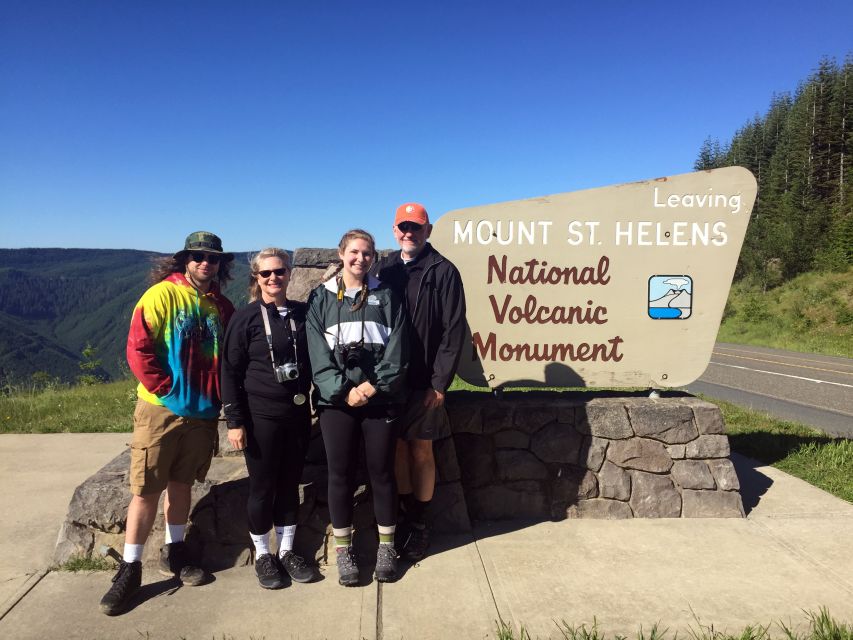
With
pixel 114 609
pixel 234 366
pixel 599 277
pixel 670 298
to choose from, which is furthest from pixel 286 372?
pixel 670 298

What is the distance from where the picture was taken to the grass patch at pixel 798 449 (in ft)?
13.8

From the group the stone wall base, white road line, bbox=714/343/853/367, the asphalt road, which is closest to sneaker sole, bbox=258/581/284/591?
the stone wall base

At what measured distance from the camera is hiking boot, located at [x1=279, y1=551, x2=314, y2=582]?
106 inches

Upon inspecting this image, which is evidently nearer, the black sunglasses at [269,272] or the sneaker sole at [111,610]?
the sneaker sole at [111,610]

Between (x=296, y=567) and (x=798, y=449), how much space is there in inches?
172

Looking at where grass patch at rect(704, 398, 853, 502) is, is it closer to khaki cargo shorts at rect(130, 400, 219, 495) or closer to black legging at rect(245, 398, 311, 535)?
black legging at rect(245, 398, 311, 535)

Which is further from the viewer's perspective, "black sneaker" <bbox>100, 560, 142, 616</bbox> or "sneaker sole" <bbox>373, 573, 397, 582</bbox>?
"sneaker sole" <bbox>373, 573, 397, 582</bbox>

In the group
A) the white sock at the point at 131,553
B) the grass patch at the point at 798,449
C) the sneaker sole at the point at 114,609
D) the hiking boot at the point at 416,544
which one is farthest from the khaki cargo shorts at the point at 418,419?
the grass patch at the point at 798,449

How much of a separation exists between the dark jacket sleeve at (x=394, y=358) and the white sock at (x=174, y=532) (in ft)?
3.89

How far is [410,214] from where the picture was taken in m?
2.96

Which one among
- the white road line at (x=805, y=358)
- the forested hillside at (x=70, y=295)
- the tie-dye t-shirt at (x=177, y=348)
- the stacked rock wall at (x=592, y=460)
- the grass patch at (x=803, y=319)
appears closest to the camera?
the tie-dye t-shirt at (x=177, y=348)

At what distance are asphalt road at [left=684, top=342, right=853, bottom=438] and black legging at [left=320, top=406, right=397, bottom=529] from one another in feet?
17.9

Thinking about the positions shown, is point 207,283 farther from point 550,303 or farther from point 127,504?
point 550,303

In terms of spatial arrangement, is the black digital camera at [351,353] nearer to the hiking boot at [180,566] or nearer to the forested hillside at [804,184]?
the hiking boot at [180,566]
